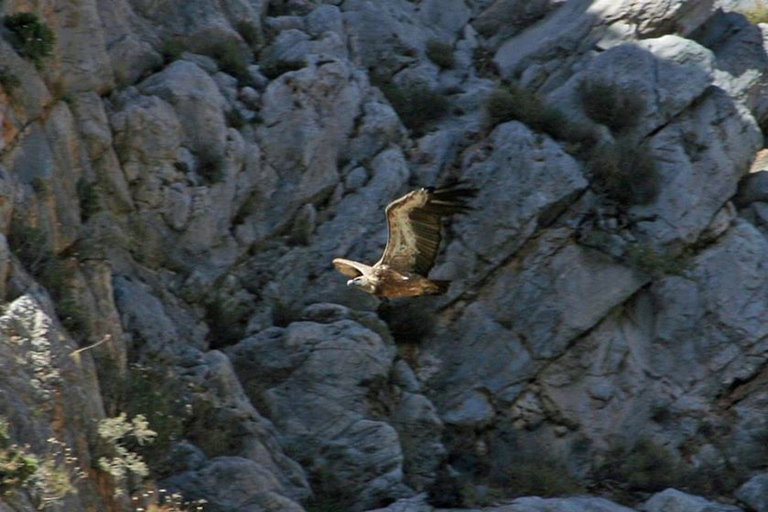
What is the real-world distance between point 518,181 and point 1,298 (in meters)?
10.5

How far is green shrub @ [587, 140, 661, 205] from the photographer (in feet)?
68.1

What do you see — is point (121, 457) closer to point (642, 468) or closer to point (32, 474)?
point (32, 474)

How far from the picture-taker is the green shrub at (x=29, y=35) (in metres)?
15.1

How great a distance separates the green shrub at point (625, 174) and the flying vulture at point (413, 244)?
8.29 metres

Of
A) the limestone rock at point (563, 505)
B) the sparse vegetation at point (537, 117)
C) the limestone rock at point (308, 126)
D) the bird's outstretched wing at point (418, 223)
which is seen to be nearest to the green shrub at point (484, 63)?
the sparse vegetation at point (537, 117)

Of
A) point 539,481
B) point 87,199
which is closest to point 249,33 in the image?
point 87,199

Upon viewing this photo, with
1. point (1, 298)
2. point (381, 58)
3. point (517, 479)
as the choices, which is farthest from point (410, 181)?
point (1, 298)

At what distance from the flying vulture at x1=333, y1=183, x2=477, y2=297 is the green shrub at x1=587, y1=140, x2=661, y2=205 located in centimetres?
829

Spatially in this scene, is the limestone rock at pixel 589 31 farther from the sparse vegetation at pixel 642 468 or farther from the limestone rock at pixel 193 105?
the sparse vegetation at pixel 642 468

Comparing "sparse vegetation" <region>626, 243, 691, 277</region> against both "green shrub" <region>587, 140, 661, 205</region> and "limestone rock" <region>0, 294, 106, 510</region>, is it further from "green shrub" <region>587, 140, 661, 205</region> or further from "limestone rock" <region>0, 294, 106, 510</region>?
"limestone rock" <region>0, 294, 106, 510</region>

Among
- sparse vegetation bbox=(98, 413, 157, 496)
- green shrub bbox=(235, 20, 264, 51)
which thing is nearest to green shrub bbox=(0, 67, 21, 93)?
sparse vegetation bbox=(98, 413, 157, 496)

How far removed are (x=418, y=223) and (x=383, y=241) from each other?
22.7ft

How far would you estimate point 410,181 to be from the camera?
2052 centimetres

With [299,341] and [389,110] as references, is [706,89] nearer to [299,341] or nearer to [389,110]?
[389,110]
